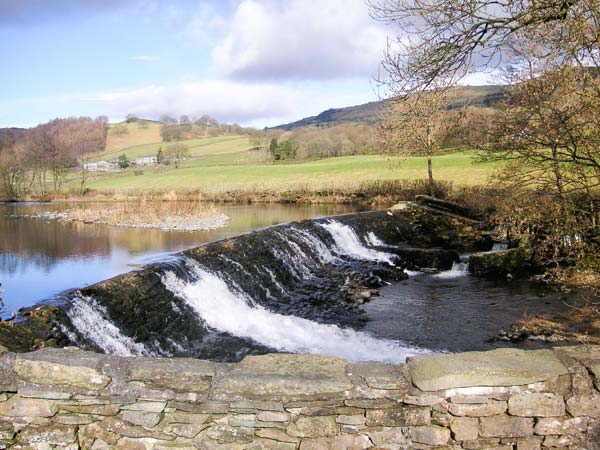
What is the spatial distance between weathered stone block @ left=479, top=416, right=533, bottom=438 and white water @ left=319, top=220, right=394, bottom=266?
1156cm

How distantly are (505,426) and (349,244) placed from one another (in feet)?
42.9

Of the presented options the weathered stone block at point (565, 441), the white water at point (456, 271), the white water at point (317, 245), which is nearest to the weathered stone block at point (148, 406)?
the weathered stone block at point (565, 441)

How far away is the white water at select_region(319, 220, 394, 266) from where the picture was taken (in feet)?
51.6

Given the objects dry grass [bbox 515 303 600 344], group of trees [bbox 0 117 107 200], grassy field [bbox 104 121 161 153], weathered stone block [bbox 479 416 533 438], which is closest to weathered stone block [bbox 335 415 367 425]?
weathered stone block [bbox 479 416 533 438]

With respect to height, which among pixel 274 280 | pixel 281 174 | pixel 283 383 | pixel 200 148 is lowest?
pixel 274 280

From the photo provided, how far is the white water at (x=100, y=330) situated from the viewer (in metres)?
7.16

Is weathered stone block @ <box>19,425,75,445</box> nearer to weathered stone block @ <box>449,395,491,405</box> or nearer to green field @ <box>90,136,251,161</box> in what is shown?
weathered stone block @ <box>449,395,491,405</box>

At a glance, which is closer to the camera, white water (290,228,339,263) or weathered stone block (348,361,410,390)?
weathered stone block (348,361,410,390)

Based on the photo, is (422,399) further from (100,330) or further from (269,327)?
(269,327)

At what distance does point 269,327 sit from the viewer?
898 cm

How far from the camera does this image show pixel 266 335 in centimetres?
855

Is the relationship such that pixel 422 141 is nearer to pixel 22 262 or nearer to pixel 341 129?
pixel 22 262

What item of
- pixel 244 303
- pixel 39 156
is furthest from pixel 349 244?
pixel 39 156

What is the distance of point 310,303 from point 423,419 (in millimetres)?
7163
